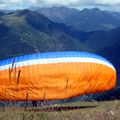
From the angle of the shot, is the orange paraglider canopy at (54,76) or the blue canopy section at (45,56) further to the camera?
the blue canopy section at (45,56)

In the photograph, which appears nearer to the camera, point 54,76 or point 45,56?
point 45,56

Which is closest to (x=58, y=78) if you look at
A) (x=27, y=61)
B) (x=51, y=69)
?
(x=51, y=69)

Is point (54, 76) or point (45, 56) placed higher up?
point (45, 56)

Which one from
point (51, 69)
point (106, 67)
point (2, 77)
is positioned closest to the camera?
point (2, 77)

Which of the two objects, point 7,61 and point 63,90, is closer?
point 7,61

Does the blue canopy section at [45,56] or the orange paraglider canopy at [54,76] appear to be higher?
the blue canopy section at [45,56]

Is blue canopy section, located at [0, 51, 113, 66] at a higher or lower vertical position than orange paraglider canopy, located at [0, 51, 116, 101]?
higher

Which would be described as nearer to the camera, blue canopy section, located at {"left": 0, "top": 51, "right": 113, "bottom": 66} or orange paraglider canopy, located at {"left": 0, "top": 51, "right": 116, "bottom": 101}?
orange paraglider canopy, located at {"left": 0, "top": 51, "right": 116, "bottom": 101}

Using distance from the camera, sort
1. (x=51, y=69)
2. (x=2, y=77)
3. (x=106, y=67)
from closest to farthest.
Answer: (x=2, y=77), (x=51, y=69), (x=106, y=67)

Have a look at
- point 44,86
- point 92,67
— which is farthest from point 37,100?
point 92,67

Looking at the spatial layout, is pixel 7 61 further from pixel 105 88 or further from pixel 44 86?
pixel 105 88

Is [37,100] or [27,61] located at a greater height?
[27,61]
